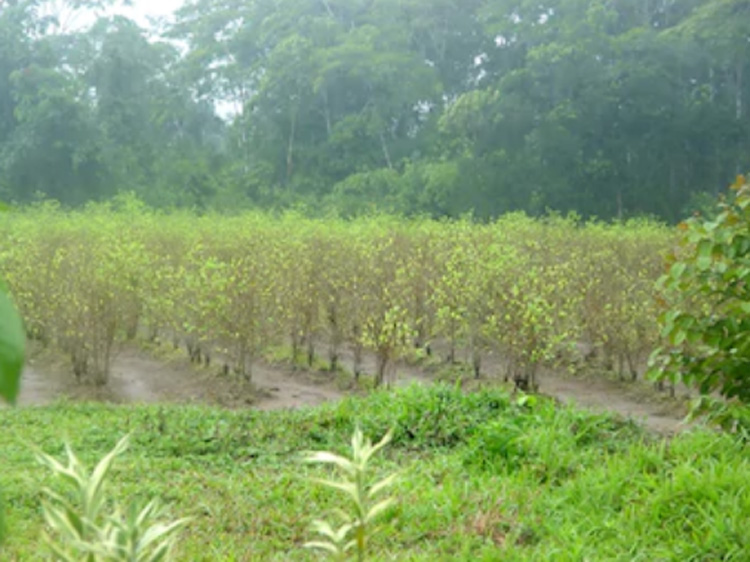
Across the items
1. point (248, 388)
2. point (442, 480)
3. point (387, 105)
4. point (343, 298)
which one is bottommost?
point (248, 388)

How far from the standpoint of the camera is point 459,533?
133 inches

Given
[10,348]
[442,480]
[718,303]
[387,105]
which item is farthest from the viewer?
[387,105]

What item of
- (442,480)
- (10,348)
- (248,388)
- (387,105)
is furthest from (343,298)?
(387,105)

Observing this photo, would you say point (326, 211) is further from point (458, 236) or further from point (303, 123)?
point (458, 236)

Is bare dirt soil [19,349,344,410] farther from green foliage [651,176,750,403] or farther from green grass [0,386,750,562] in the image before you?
green foliage [651,176,750,403]

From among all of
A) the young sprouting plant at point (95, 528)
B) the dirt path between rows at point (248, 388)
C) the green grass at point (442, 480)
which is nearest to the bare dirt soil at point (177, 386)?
the dirt path between rows at point (248, 388)

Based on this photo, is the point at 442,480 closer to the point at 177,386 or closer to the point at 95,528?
the point at 95,528

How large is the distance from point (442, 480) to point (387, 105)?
17897 mm

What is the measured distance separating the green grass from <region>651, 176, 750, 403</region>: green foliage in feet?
1.02

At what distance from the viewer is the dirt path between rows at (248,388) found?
7961 millimetres

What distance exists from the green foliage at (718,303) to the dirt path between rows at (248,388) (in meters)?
3.21

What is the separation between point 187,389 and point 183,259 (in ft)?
9.00

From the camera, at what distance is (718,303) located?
401cm

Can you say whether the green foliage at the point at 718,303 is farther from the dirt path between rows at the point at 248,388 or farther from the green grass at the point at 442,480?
the dirt path between rows at the point at 248,388
